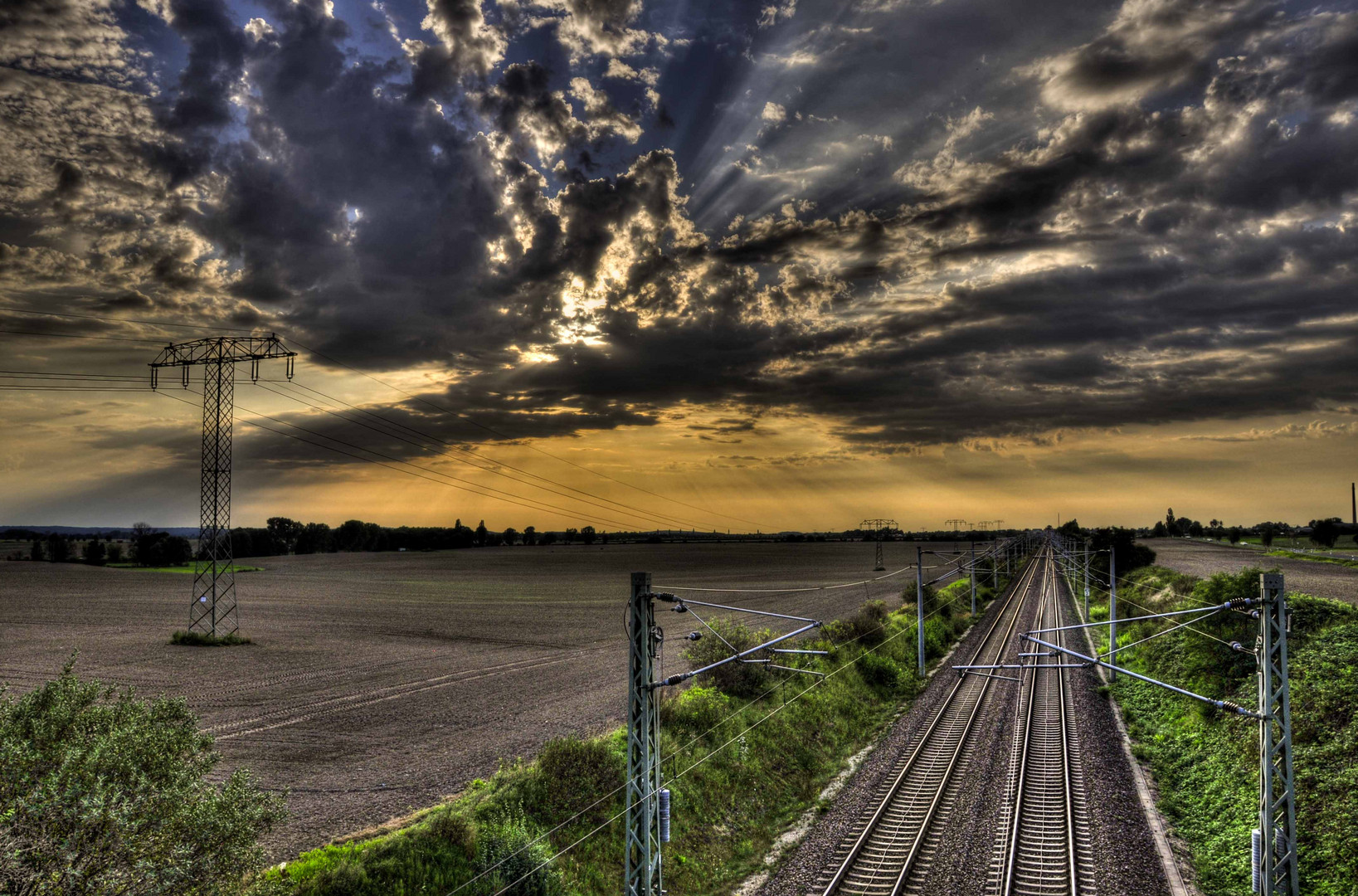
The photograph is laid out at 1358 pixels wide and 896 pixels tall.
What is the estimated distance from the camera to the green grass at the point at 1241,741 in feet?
59.1

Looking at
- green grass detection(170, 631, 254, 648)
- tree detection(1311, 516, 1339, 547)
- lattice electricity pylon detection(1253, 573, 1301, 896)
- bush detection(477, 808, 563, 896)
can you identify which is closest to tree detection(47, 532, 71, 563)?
green grass detection(170, 631, 254, 648)

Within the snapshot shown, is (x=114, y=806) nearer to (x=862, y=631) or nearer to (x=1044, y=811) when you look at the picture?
(x=1044, y=811)

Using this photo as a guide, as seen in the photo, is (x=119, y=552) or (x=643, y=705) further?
(x=119, y=552)

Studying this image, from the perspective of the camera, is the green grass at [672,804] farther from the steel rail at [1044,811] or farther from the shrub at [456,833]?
the steel rail at [1044,811]

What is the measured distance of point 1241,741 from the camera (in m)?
24.5

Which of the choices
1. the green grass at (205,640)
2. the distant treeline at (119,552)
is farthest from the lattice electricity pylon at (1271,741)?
the distant treeline at (119,552)

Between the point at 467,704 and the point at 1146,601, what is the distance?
55237mm

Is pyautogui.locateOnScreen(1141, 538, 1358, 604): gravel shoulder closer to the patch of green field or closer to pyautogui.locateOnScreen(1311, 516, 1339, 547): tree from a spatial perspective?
the patch of green field

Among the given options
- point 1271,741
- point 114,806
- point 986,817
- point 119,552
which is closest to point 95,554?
point 119,552

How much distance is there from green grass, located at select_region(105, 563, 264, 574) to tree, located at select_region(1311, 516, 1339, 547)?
218940 millimetres

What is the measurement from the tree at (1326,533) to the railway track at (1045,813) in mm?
145515

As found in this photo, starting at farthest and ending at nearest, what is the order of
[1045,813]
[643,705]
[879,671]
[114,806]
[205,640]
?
[205,640] → [879,671] → [1045,813] → [643,705] → [114,806]

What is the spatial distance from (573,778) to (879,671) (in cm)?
2458

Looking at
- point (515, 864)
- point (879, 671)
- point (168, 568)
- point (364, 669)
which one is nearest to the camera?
point (515, 864)
